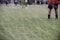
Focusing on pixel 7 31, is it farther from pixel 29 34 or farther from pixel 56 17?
pixel 56 17

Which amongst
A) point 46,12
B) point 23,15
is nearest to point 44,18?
point 46,12

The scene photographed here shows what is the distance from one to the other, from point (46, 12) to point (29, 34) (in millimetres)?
221

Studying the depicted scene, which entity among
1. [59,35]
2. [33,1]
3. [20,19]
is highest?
[33,1]

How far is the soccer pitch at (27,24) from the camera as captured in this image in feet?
6.15

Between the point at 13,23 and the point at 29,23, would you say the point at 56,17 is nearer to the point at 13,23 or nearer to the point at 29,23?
the point at 29,23

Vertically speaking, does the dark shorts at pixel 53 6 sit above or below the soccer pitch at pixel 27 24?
above

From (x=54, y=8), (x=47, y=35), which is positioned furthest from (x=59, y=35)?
(x=54, y=8)

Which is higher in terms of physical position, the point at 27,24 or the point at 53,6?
the point at 53,6

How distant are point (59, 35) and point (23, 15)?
325mm

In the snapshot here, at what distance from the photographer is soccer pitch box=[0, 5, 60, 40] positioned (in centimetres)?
187

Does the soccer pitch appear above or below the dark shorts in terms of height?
below

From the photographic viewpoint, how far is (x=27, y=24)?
191 centimetres

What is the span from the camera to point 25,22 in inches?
75.2

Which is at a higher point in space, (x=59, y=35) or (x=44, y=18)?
(x=44, y=18)
